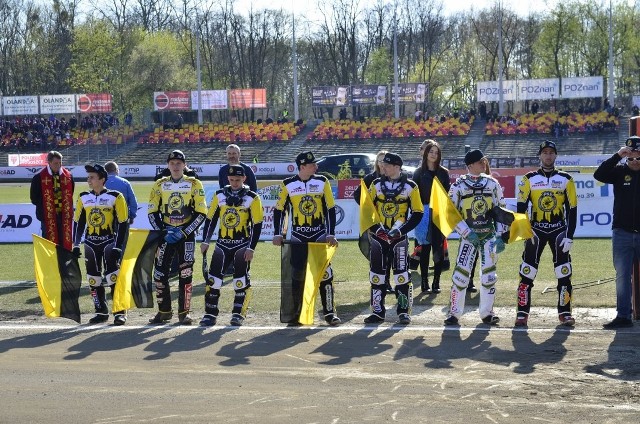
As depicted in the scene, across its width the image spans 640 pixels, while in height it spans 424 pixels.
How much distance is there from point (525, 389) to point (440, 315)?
3.76 metres

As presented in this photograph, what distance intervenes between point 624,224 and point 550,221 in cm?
79

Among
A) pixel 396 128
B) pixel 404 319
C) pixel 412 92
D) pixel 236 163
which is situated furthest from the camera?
pixel 412 92

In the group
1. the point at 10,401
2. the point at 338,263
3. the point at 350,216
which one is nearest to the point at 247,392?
the point at 10,401

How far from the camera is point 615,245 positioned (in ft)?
34.4

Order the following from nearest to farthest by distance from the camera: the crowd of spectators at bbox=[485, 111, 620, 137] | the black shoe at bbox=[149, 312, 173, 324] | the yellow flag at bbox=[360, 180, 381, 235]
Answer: the yellow flag at bbox=[360, 180, 381, 235], the black shoe at bbox=[149, 312, 173, 324], the crowd of spectators at bbox=[485, 111, 620, 137]

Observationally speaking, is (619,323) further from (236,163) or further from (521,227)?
(236,163)

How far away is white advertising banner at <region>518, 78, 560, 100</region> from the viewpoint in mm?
59594

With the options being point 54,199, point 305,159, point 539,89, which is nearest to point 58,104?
point 539,89

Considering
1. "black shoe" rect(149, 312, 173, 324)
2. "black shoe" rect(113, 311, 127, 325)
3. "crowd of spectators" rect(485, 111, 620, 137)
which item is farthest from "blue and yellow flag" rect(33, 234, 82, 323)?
"crowd of spectators" rect(485, 111, 620, 137)

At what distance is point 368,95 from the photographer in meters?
61.8

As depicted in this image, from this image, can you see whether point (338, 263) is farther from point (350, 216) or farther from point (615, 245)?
point (615, 245)

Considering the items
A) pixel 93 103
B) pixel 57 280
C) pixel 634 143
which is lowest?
pixel 57 280

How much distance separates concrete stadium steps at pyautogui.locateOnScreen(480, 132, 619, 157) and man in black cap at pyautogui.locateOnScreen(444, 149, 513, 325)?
38627mm

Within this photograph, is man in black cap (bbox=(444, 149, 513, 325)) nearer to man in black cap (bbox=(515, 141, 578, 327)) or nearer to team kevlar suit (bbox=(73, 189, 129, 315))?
man in black cap (bbox=(515, 141, 578, 327))
